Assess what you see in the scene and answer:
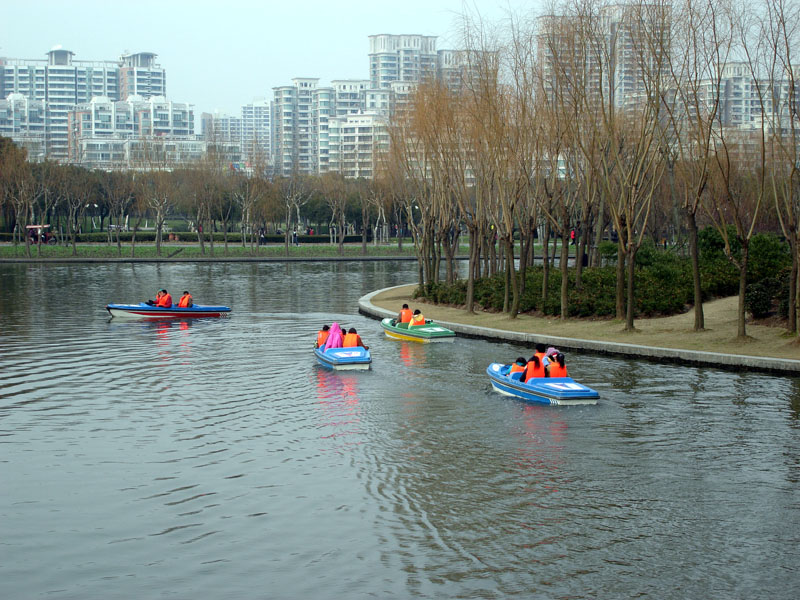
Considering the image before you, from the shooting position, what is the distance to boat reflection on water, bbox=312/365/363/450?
1831 centimetres

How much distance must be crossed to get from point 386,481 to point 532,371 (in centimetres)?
716

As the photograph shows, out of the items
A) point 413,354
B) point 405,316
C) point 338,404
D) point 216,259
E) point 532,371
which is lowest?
point 338,404

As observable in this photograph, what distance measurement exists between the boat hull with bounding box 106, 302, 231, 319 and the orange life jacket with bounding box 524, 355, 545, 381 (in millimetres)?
20482

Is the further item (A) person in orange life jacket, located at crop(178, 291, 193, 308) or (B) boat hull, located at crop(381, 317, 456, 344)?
(A) person in orange life jacket, located at crop(178, 291, 193, 308)

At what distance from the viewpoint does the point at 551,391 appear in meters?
20.6

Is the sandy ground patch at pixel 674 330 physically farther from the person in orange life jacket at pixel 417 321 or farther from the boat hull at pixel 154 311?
the boat hull at pixel 154 311

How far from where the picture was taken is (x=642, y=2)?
29.7 meters

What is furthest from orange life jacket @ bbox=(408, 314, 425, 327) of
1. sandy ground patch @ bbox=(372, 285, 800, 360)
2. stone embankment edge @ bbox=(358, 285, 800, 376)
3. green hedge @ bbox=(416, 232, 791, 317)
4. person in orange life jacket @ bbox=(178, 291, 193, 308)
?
person in orange life jacket @ bbox=(178, 291, 193, 308)

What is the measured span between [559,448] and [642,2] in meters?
17.8

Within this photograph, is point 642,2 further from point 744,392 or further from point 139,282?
point 139,282

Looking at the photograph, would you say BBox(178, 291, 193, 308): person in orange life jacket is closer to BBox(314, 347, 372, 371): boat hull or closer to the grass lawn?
BBox(314, 347, 372, 371): boat hull

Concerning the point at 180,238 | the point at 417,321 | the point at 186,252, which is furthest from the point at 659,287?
the point at 180,238

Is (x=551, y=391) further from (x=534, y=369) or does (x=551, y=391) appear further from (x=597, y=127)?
(x=597, y=127)

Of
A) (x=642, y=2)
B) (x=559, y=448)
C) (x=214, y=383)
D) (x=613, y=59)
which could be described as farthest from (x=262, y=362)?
(x=642, y=2)
